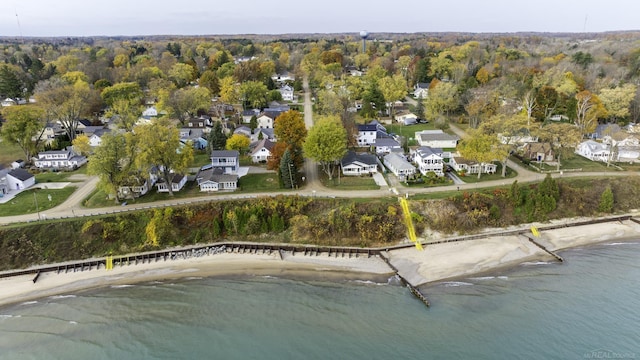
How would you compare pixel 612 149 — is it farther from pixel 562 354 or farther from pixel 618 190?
pixel 562 354

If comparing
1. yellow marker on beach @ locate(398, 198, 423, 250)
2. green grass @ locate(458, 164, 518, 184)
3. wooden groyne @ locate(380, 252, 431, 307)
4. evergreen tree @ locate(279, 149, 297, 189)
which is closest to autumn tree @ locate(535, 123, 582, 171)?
green grass @ locate(458, 164, 518, 184)

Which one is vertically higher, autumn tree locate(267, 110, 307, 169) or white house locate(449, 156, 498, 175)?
autumn tree locate(267, 110, 307, 169)

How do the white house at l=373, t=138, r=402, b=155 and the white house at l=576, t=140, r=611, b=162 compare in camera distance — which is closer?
the white house at l=576, t=140, r=611, b=162

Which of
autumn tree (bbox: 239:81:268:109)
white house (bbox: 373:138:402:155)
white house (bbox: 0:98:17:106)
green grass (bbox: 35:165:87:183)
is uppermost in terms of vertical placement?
autumn tree (bbox: 239:81:268:109)

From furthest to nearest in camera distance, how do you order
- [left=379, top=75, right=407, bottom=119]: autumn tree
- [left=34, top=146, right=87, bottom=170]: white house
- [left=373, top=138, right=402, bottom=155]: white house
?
1. [left=379, top=75, right=407, bottom=119]: autumn tree
2. [left=373, top=138, right=402, bottom=155]: white house
3. [left=34, top=146, right=87, bottom=170]: white house

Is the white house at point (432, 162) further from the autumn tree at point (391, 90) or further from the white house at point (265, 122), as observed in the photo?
the white house at point (265, 122)

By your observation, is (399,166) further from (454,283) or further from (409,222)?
(454,283)

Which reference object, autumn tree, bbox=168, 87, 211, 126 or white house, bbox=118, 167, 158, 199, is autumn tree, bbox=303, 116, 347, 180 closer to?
white house, bbox=118, 167, 158, 199

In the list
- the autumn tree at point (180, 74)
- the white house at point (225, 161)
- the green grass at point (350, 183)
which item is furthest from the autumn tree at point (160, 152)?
the autumn tree at point (180, 74)
